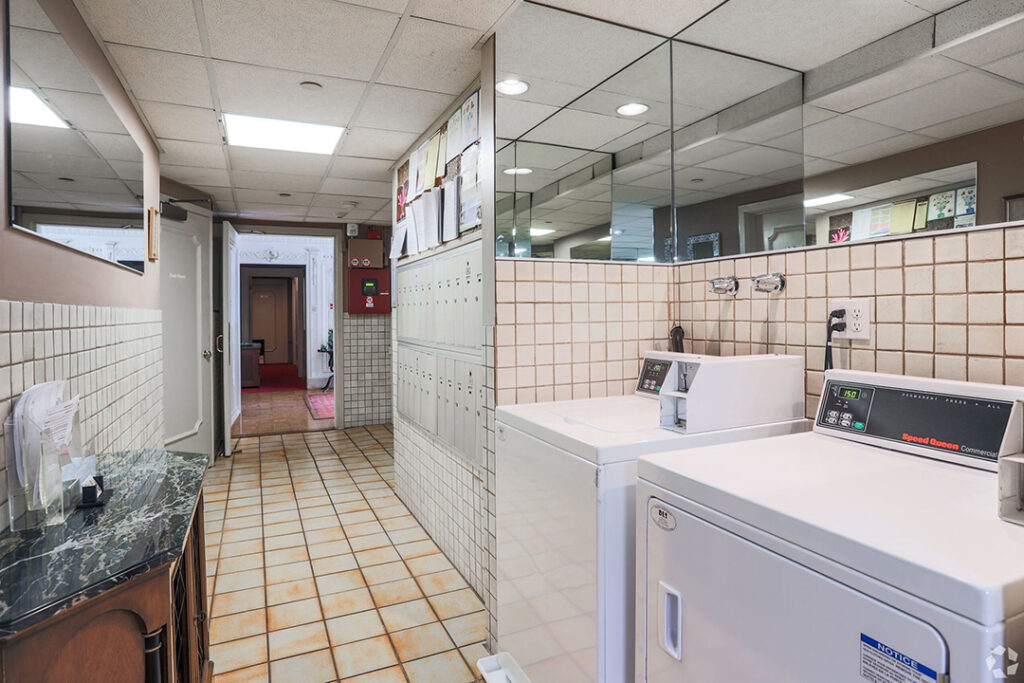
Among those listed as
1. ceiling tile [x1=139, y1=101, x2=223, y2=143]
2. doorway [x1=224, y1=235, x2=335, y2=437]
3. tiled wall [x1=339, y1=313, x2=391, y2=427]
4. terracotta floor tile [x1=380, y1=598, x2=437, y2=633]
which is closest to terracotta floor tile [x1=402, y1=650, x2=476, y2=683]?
terracotta floor tile [x1=380, y1=598, x2=437, y2=633]

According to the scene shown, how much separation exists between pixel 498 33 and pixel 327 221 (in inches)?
186

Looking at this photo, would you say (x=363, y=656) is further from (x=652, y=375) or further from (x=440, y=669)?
(x=652, y=375)

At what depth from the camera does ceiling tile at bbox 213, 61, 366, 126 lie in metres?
2.54

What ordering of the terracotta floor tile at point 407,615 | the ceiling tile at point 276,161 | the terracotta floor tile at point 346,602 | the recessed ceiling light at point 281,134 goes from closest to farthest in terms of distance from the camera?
the terracotta floor tile at point 407,615
the terracotta floor tile at point 346,602
the recessed ceiling light at point 281,134
the ceiling tile at point 276,161

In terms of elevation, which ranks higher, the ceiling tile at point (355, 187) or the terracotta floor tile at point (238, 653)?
the ceiling tile at point (355, 187)

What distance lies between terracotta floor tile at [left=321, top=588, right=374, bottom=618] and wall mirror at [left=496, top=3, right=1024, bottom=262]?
1.74 meters

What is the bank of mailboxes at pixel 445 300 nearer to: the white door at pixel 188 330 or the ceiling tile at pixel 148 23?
the ceiling tile at pixel 148 23

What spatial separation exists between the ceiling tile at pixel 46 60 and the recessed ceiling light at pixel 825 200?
7.84 ft

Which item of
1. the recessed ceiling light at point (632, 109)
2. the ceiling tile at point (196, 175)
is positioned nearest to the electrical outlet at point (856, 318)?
the recessed ceiling light at point (632, 109)

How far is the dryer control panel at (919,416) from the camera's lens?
3.96 feet

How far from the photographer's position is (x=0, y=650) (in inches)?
34.2

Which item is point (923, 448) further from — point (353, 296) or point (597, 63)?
point (353, 296)

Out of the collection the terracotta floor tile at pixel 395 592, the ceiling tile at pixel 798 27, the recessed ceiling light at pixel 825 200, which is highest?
the ceiling tile at pixel 798 27

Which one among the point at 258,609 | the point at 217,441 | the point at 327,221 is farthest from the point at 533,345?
the point at 327,221
